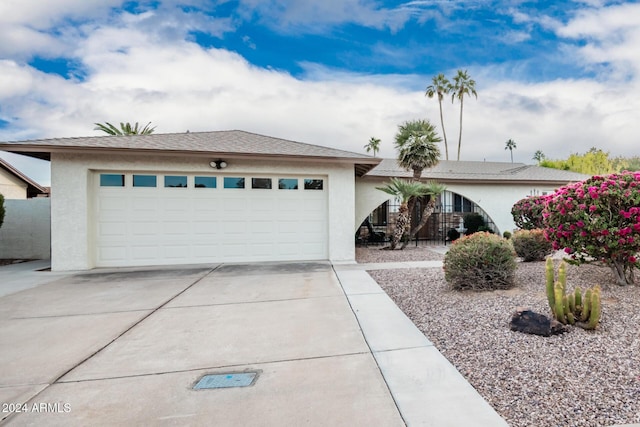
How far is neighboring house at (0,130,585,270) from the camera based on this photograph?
8.08 metres

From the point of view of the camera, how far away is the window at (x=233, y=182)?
29.8 feet

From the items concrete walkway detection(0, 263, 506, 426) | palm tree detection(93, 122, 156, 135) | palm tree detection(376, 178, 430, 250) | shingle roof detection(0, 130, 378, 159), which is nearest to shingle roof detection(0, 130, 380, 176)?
shingle roof detection(0, 130, 378, 159)

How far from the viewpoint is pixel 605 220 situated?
16.3 feet

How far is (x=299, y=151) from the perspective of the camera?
29.7 feet

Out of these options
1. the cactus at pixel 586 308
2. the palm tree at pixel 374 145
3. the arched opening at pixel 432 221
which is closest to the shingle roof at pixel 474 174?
the arched opening at pixel 432 221

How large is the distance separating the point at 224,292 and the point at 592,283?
6.97 metres

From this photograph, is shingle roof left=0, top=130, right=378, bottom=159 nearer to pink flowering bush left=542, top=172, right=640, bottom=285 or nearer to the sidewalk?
pink flowering bush left=542, top=172, right=640, bottom=285

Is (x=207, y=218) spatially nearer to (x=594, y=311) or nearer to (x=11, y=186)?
(x=594, y=311)

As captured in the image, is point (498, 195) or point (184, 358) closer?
point (184, 358)

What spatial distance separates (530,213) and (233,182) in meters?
11.2

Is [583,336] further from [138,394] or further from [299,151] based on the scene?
[299,151]

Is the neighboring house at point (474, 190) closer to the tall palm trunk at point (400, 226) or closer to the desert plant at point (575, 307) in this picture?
the tall palm trunk at point (400, 226)

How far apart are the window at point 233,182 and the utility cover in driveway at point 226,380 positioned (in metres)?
6.80

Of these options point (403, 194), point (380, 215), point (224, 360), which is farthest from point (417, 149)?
point (224, 360)
